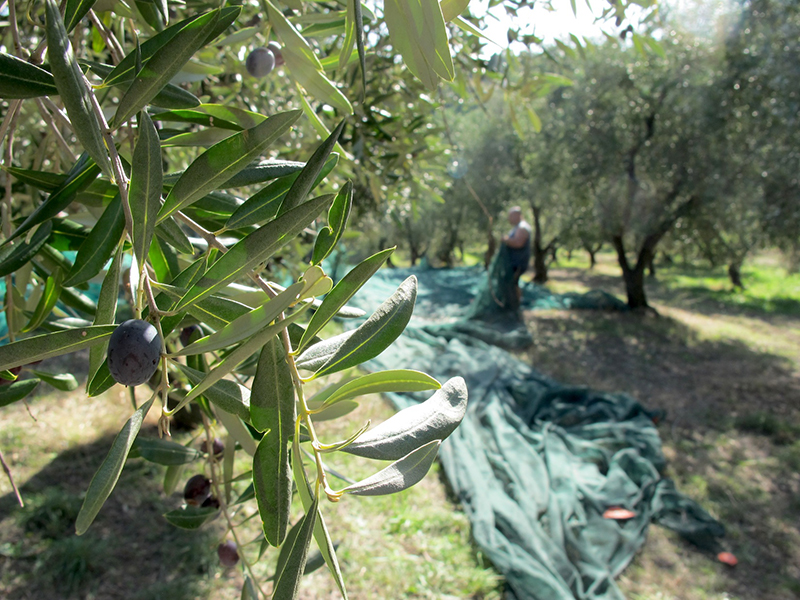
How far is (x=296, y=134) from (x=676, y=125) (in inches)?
282

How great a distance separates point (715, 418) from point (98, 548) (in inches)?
194

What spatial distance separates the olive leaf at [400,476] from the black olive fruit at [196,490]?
0.56 m

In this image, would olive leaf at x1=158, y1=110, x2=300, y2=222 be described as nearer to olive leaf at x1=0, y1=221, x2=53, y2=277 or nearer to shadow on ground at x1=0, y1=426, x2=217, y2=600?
olive leaf at x1=0, y1=221, x2=53, y2=277

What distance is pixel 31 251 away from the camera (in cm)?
43

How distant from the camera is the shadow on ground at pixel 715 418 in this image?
9.26 ft

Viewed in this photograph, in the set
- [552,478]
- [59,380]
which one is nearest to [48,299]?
[59,380]

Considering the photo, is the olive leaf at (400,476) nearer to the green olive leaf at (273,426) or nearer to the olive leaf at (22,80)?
the green olive leaf at (273,426)

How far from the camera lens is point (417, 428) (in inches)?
14.6

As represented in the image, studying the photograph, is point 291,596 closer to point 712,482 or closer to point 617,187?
point 712,482

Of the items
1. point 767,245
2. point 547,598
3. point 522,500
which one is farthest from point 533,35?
point 767,245

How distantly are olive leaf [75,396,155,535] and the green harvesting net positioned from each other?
1299 millimetres

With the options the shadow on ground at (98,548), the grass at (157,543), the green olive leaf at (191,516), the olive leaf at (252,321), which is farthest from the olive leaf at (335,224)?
the shadow on ground at (98,548)

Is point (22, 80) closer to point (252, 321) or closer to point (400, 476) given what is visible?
point (252, 321)

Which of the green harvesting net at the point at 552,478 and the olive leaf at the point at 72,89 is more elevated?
the olive leaf at the point at 72,89
